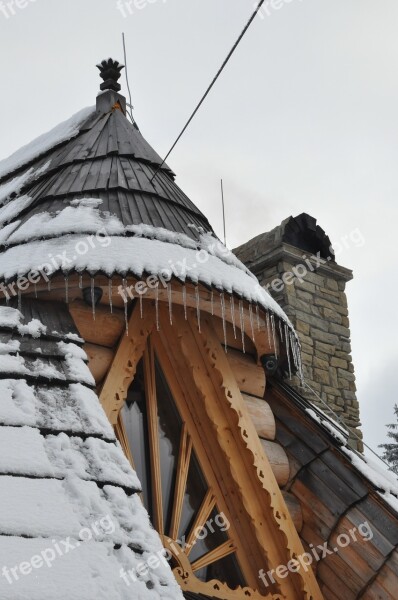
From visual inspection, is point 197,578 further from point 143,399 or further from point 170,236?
point 170,236

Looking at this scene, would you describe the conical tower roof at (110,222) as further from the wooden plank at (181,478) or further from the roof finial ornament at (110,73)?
the wooden plank at (181,478)

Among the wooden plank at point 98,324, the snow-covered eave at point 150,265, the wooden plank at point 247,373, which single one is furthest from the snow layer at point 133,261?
the wooden plank at point 247,373

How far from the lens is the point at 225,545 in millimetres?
3971

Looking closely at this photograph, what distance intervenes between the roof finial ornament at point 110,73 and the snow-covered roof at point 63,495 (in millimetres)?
3408

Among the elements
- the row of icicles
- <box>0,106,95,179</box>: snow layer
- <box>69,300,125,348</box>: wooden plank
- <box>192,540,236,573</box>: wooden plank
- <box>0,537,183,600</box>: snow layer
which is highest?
<box>0,106,95,179</box>: snow layer

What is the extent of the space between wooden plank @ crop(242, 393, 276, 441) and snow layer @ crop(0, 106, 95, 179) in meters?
2.30

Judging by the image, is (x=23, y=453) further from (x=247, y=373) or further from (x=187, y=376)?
(x=247, y=373)

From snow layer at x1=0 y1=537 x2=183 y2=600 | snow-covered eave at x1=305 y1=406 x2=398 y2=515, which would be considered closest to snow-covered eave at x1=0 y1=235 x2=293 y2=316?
snow-covered eave at x1=305 y1=406 x2=398 y2=515

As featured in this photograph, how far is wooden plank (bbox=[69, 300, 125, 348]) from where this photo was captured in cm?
369

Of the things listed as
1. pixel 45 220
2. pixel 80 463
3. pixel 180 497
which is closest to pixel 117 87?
pixel 45 220

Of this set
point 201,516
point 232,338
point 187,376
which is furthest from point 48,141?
point 201,516

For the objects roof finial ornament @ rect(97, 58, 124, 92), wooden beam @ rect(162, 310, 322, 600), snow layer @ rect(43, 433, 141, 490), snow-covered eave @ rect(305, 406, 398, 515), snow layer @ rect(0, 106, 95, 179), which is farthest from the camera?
roof finial ornament @ rect(97, 58, 124, 92)

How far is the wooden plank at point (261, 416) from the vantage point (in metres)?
4.29

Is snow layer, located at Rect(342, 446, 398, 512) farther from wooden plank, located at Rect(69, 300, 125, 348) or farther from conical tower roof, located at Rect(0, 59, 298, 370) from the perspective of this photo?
wooden plank, located at Rect(69, 300, 125, 348)
